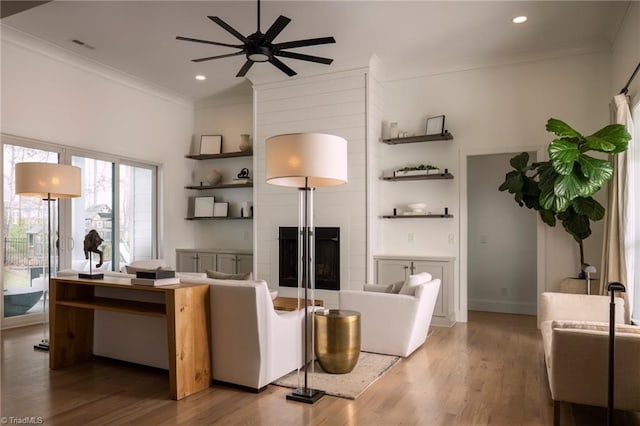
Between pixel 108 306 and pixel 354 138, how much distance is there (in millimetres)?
3688

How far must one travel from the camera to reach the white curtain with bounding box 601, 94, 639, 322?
4.27 m

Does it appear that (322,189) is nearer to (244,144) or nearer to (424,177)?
(424,177)

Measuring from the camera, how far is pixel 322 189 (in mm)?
6305

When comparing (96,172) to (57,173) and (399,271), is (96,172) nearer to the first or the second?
(57,173)

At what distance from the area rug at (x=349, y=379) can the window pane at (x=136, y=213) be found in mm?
4244

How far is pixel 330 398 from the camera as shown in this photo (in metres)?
3.15

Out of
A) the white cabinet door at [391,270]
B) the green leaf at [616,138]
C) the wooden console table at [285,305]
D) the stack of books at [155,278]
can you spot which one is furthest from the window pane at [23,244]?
the green leaf at [616,138]

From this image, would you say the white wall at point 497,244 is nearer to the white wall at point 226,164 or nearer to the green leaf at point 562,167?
the green leaf at point 562,167

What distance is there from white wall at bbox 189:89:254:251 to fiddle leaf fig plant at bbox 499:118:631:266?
4.49 m

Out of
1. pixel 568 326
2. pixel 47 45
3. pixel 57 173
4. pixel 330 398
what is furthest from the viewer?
pixel 47 45

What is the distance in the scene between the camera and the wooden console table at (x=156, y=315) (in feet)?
10.3

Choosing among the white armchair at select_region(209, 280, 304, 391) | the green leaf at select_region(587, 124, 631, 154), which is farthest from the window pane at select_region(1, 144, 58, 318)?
the green leaf at select_region(587, 124, 631, 154)

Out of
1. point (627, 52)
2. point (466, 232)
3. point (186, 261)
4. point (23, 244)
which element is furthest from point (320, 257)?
point (627, 52)

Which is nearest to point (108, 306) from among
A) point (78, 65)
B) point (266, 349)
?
point (266, 349)
